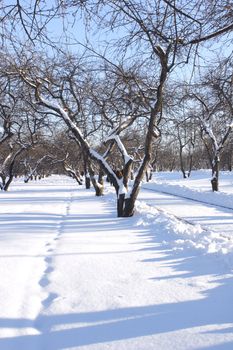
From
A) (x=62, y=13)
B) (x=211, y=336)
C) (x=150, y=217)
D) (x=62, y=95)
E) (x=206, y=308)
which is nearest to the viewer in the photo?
(x=211, y=336)

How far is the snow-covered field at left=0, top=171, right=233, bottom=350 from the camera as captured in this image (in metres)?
3.98

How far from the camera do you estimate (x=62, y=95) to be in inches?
934

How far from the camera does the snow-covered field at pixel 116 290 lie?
3979 mm

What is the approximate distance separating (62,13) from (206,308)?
3780 mm

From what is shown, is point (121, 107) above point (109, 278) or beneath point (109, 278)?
above

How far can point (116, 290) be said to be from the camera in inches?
211

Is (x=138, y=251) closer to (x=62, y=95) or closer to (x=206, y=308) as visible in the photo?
(x=206, y=308)

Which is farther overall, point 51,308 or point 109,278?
point 109,278

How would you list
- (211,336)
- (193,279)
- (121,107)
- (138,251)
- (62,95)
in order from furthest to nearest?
(62,95)
(121,107)
(138,251)
(193,279)
(211,336)

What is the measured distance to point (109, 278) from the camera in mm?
5926

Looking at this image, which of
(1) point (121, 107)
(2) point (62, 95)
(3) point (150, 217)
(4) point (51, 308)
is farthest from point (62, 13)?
(2) point (62, 95)

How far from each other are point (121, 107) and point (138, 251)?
1360 centimetres

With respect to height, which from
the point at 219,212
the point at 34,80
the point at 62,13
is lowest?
the point at 219,212

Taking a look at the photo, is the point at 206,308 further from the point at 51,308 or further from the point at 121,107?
the point at 121,107
